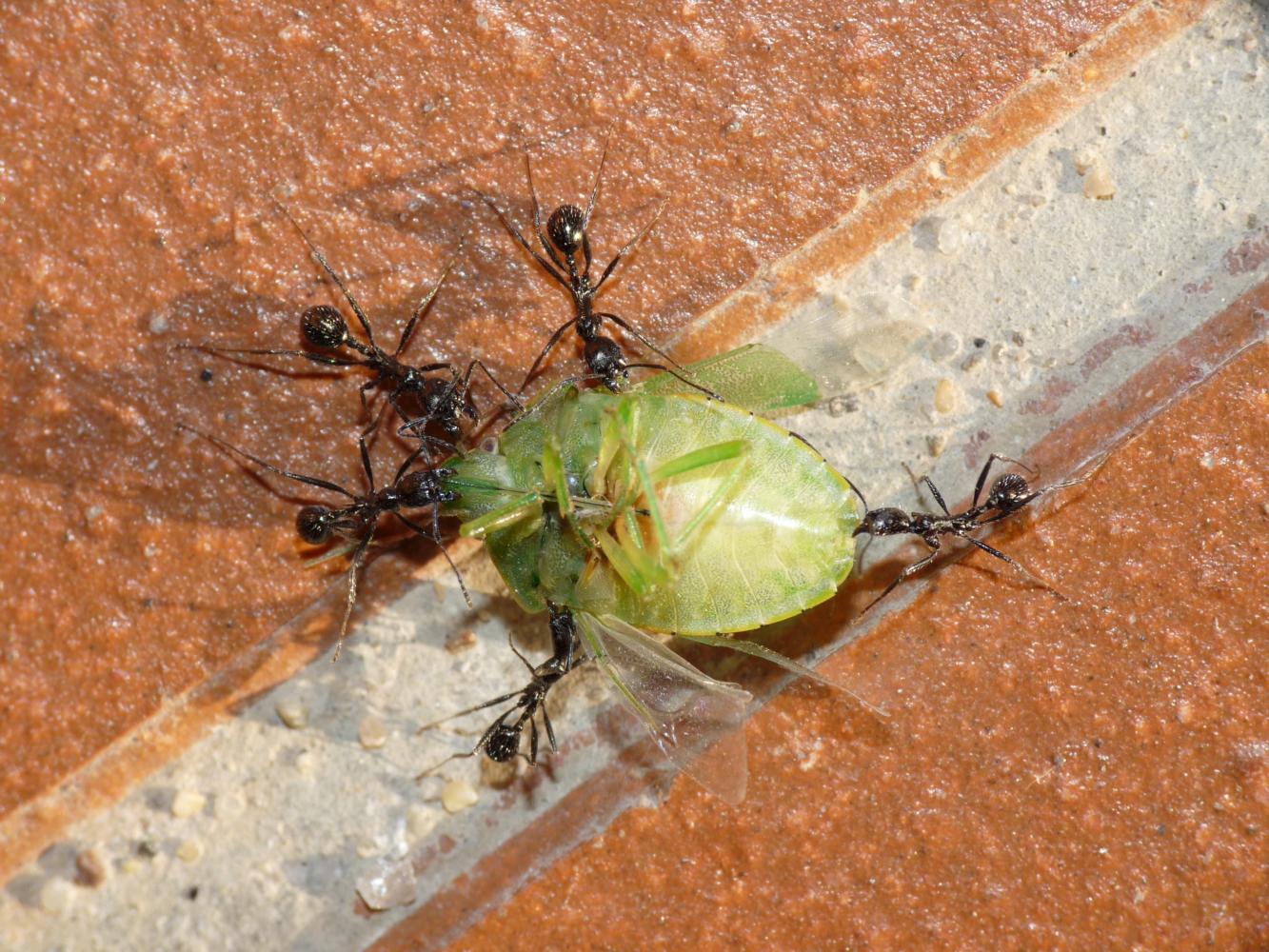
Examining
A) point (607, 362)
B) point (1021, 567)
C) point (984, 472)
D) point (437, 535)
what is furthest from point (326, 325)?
point (1021, 567)

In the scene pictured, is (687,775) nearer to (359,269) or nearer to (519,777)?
(519,777)

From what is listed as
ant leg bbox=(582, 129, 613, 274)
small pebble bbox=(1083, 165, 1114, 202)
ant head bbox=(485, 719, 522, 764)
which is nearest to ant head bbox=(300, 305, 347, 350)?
ant leg bbox=(582, 129, 613, 274)

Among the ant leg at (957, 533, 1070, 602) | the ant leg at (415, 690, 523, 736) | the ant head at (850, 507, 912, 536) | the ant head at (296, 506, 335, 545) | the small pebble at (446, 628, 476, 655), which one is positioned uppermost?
the ant head at (296, 506, 335, 545)

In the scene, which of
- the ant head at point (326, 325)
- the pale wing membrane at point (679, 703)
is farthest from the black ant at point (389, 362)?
the pale wing membrane at point (679, 703)

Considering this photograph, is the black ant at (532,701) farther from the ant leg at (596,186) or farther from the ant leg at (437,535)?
the ant leg at (596,186)

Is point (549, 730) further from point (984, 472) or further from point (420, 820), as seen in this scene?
point (984, 472)

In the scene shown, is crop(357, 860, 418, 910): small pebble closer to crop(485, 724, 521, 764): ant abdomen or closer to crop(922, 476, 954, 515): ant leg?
crop(485, 724, 521, 764): ant abdomen
